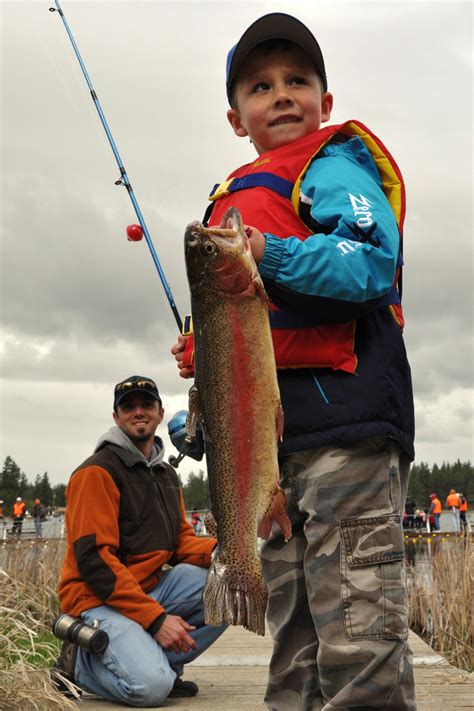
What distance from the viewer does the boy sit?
260 centimetres

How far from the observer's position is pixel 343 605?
2.62 metres

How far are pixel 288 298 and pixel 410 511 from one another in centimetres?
3744

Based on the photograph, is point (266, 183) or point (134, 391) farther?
point (134, 391)

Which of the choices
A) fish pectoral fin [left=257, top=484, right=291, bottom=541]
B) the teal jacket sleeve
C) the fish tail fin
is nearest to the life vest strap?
the teal jacket sleeve

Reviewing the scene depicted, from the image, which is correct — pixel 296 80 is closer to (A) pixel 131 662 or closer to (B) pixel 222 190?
(B) pixel 222 190

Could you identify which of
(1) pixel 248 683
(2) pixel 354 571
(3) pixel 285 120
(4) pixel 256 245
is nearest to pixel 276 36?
(3) pixel 285 120

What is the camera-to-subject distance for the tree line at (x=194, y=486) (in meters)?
140

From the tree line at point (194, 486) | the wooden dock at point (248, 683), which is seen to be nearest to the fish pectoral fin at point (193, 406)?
the wooden dock at point (248, 683)

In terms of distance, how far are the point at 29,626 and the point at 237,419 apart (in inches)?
245

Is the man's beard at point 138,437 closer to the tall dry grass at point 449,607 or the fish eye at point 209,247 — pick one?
the tall dry grass at point 449,607

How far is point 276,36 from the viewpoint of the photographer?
3047 mm

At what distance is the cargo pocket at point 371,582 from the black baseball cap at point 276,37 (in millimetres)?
1652

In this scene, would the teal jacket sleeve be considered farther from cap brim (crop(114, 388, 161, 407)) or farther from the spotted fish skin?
cap brim (crop(114, 388, 161, 407))

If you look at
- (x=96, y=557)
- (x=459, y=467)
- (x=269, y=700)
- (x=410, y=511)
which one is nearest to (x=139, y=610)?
(x=96, y=557)
